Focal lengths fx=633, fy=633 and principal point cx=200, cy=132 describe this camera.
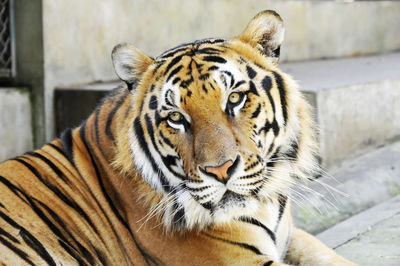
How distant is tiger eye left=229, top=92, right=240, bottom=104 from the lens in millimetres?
2676

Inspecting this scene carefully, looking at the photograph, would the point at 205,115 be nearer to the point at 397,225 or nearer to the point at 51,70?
the point at 397,225

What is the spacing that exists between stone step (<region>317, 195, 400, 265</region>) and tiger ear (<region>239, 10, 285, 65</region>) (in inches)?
46.6

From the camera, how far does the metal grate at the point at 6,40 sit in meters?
5.66

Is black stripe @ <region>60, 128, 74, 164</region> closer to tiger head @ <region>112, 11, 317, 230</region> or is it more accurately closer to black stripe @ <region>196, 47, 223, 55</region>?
tiger head @ <region>112, 11, 317, 230</region>

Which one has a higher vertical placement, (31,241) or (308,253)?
(31,241)

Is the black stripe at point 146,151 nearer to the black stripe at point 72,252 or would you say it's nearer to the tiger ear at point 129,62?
the tiger ear at point 129,62

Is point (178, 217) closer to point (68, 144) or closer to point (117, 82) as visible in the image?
point (68, 144)

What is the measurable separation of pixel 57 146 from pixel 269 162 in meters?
1.07

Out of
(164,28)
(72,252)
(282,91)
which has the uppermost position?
(164,28)

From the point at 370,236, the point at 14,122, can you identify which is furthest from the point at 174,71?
the point at 14,122

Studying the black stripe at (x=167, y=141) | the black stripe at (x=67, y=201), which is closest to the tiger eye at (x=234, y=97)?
the black stripe at (x=167, y=141)

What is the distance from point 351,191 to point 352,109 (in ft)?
2.82

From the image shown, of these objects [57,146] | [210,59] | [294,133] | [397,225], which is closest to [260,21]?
[210,59]

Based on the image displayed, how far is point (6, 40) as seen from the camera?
5.73 metres
